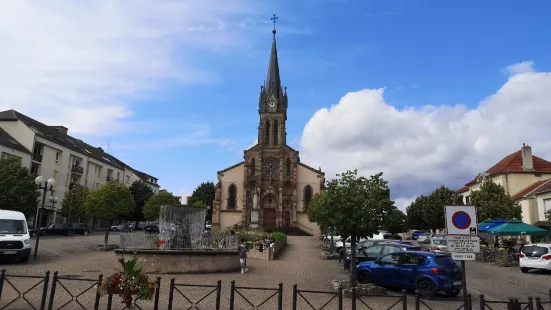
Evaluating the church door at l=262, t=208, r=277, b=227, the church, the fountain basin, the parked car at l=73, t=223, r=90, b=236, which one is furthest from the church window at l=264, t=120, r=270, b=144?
the fountain basin

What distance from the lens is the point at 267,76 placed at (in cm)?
7519

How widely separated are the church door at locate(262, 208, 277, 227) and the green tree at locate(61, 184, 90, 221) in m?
26.1

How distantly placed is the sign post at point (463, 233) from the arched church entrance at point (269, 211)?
5595 centimetres

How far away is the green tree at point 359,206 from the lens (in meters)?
14.7

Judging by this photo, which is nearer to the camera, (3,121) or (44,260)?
(44,260)

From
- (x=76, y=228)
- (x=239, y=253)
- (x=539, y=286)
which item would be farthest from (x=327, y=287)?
(x=76, y=228)

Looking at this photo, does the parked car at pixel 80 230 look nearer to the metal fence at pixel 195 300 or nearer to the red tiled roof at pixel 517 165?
the metal fence at pixel 195 300

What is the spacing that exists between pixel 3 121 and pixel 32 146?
494 cm

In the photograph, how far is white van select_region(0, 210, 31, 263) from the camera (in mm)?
17203

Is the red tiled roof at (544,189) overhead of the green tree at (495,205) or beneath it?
overhead

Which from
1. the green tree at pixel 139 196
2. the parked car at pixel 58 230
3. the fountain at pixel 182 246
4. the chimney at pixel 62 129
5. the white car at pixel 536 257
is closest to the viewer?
the fountain at pixel 182 246

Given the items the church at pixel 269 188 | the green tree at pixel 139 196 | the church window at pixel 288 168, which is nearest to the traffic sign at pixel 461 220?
the church at pixel 269 188

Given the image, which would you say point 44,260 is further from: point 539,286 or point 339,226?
point 539,286

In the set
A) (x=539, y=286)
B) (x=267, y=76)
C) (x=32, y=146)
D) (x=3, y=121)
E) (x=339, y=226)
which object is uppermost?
(x=267, y=76)
